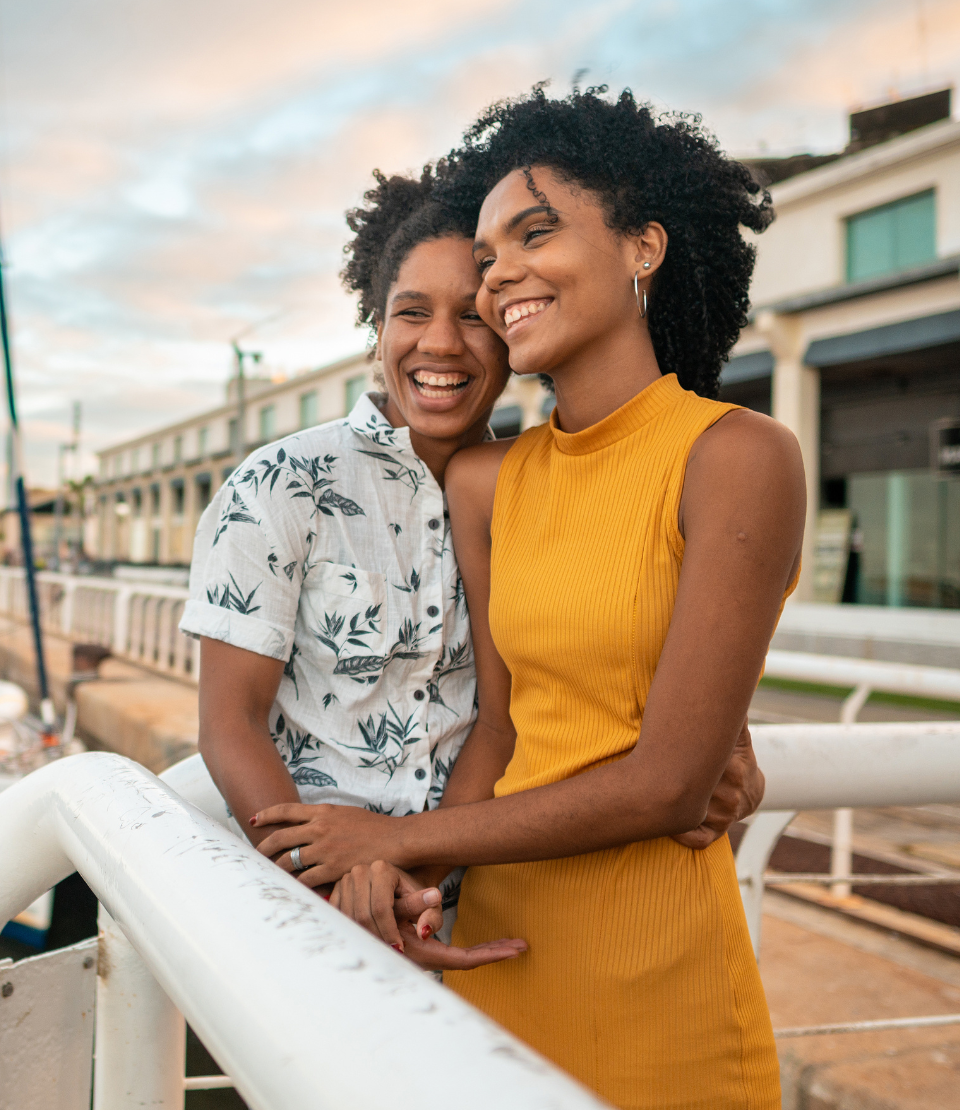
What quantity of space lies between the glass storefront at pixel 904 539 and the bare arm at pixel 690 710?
515 inches

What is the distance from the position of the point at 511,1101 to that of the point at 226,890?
30cm

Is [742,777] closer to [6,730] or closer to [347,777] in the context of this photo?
[347,777]

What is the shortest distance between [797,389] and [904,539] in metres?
2.71

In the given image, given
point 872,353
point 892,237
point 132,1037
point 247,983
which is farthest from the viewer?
point 892,237

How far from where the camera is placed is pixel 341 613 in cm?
141

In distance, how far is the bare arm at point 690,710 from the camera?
3.67 feet

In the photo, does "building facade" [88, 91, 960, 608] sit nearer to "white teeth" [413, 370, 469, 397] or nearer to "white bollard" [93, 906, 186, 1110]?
"white teeth" [413, 370, 469, 397]

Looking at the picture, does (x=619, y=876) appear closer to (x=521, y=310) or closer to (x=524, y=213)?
(x=521, y=310)

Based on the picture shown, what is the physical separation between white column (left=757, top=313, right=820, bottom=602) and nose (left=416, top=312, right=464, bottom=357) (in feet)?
43.9

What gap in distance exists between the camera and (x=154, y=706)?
24.9ft

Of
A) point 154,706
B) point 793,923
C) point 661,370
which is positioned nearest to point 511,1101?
point 661,370

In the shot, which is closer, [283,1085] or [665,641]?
[283,1085]

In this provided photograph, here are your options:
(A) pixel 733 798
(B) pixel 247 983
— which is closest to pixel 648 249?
(A) pixel 733 798

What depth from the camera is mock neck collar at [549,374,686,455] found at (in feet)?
4.57
